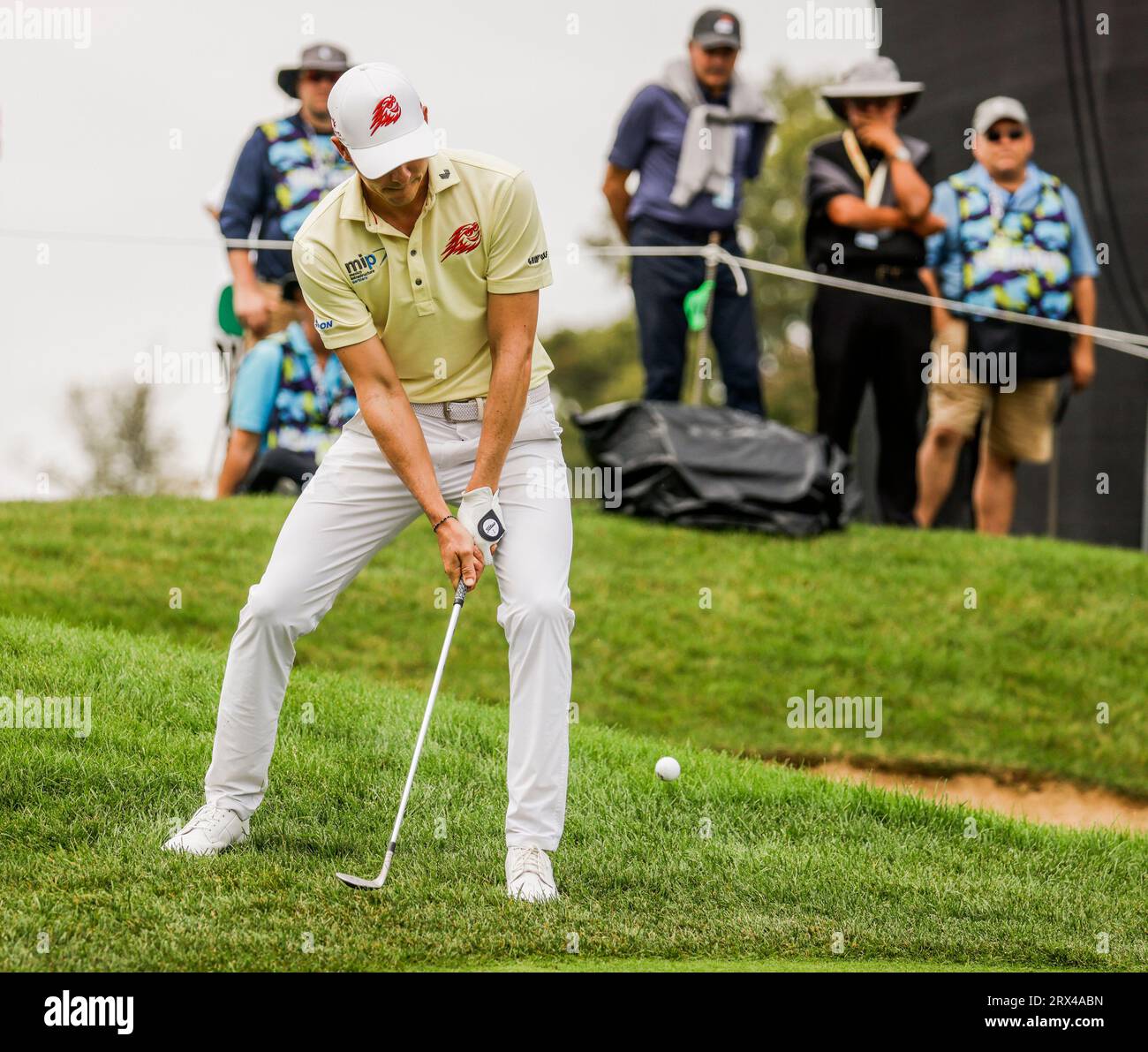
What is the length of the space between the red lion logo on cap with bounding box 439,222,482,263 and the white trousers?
53 cm

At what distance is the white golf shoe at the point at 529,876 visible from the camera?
14.2 ft

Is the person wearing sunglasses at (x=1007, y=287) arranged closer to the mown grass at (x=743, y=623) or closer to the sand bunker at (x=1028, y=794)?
the mown grass at (x=743, y=623)

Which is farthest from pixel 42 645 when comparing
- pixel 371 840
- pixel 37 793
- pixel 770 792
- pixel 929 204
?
pixel 929 204

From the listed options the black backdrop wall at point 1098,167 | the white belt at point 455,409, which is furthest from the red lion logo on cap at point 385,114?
the black backdrop wall at point 1098,167

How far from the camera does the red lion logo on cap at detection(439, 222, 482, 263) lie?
436 cm

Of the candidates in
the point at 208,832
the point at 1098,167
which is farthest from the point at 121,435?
the point at 208,832

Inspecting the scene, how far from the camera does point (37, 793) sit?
16.3 feet

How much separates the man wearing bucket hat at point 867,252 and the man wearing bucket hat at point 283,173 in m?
3.12

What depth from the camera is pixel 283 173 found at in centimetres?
938
